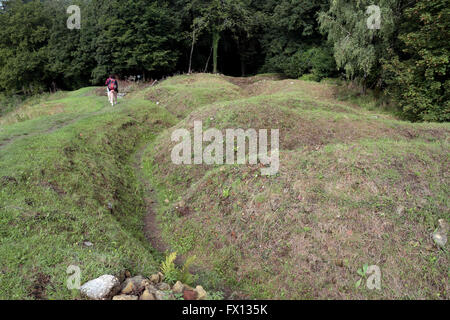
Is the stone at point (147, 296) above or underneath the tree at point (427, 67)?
underneath

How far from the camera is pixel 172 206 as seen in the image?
338 inches

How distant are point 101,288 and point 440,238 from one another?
6.34 m

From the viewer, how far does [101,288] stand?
4277 mm

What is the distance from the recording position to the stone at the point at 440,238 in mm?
5434

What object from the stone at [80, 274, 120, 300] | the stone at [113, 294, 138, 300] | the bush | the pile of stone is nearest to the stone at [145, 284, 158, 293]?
the pile of stone

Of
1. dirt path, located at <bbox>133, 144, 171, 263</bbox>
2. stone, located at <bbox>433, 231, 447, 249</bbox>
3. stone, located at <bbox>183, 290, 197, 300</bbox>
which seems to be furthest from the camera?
dirt path, located at <bbox>133, 144, 171, 263</bbox>

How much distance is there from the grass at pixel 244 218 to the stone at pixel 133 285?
1.01 feet

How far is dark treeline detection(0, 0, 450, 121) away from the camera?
1736cm

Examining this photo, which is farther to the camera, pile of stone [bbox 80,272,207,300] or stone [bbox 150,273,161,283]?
stone [bbox 150,273,161,283]

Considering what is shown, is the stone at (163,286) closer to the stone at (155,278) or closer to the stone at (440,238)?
the stone at (155,278)

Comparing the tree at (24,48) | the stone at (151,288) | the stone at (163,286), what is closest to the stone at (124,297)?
the stone at (151,288)

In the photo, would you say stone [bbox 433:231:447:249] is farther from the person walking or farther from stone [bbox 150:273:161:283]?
the person walking
